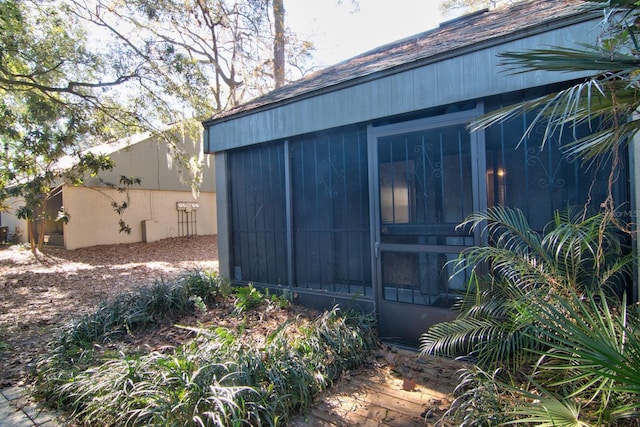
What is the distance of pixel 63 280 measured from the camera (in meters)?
7.85

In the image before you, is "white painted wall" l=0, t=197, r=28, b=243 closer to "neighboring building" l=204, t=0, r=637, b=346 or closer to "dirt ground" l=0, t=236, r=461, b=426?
"dirt ground" l=0, t=236, r=461, b=426

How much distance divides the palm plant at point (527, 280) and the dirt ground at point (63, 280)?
4.05 metres

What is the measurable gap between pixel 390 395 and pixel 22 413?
281 centimetres

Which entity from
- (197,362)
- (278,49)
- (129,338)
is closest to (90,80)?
(278,49)

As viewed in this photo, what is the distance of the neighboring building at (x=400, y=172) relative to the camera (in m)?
3.04

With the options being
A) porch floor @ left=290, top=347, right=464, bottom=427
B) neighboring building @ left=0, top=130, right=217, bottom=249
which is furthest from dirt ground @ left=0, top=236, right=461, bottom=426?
neighboring building @ left=0, top=130, right=217, bottom=249

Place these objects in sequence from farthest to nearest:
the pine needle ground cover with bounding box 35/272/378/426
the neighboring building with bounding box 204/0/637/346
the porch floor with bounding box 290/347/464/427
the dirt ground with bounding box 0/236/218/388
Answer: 1. the dirt ground with bounding box 0/236/218/388
2. the neighboring building with bounding box 204/0/637/346
3. the porch floor with bounding box 290/347/464/427
4. the pine needle ground cover with bounding box 35/272/378/426

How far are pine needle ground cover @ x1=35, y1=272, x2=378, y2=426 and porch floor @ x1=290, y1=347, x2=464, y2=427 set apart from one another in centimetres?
12

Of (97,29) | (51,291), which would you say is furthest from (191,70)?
(51,291)

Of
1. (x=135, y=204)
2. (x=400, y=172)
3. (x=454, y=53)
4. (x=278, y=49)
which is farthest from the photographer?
(x=135, y=204)

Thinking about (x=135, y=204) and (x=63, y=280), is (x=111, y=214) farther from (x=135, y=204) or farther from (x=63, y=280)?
(x=63, y=280)

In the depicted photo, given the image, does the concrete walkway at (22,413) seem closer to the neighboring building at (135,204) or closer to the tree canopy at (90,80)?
the tree canopy at (90,80)

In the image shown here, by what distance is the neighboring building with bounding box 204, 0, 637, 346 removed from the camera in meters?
3.04

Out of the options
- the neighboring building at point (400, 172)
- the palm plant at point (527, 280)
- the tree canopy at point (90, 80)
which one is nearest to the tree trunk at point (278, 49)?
the tree canopy at point (90, 80)
